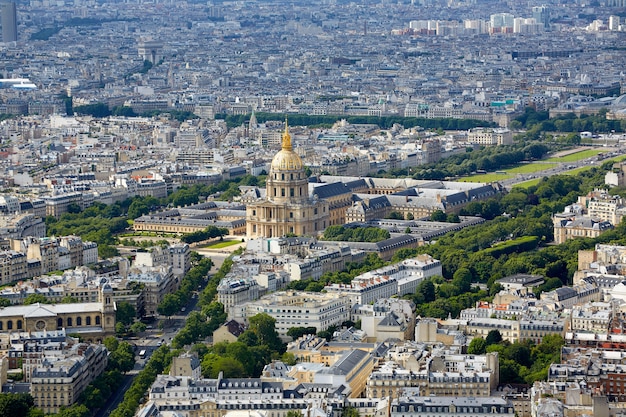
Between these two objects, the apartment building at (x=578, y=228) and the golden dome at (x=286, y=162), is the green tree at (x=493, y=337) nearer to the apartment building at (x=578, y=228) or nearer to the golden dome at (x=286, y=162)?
the apartment building at (x=578, y=228)

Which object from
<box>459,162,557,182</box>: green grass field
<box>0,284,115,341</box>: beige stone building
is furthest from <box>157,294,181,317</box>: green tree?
<box>459,162,557,182</box>: green grass field

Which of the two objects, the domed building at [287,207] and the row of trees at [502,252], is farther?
the domed building at [287,207]

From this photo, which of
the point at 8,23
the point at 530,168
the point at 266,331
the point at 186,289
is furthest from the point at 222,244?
the point at 8,23

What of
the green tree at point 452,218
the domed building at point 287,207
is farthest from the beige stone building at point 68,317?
the green tree at point 452,218

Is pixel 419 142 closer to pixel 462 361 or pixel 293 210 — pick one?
pixel 293 210

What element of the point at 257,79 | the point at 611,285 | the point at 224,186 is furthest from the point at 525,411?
the point at 257,79

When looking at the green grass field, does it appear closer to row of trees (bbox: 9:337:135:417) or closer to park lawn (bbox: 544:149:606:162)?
park lawn (bbox: 544:149:606:162)
